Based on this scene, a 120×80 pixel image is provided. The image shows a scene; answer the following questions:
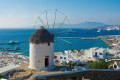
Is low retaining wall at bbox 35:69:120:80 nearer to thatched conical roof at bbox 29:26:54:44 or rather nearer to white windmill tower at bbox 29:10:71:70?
white windmill tower at bbox 29:10:71:70

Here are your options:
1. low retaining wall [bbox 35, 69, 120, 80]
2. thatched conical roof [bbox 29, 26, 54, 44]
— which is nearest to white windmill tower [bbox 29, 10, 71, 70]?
thatched conical roof [bbox 29, 26, 54, 44]

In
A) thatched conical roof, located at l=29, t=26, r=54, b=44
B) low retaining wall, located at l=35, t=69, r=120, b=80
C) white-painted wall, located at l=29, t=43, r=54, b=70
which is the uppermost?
thatched conical roof, located at l=29, t=26, r=54, b=44

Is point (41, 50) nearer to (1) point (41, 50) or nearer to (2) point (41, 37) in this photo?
(1) point (41, 50)

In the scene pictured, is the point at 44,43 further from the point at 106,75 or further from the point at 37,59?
the point at 106,75

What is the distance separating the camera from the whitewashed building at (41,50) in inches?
483

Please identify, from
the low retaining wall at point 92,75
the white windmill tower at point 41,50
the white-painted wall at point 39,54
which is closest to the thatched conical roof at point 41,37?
the white windmill tower at point 41,50

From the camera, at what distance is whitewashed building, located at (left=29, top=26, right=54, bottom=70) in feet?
40.2

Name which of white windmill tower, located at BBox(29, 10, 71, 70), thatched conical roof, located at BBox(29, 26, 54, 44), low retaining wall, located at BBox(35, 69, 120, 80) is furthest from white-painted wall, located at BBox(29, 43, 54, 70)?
low retaining wall, located at BBox(35, 69, 120, 80)

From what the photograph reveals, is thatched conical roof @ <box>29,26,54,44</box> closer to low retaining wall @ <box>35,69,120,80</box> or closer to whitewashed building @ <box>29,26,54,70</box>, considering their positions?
whitewashed building @ <box>29,26,54,70</box>

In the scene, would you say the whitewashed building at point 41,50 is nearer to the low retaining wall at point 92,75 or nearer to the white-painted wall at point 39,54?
the white-painted wall at point 39,54

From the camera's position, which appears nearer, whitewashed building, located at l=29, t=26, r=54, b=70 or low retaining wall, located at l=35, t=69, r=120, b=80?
low retaining wall, located at l=35, t=69, r=120, b=80

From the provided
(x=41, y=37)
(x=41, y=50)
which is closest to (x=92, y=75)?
(x=41, y=50)

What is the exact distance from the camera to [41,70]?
12.2 m

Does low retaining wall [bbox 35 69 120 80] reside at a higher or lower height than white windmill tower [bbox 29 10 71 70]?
lower
